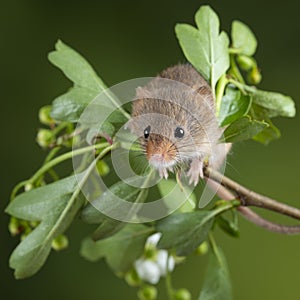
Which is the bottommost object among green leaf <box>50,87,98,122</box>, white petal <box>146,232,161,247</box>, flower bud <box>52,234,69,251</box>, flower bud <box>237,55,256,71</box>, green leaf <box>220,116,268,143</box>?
white petal <box>146,232,161,247</box>

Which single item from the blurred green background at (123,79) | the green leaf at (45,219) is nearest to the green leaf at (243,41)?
the green leaf at (45,219)

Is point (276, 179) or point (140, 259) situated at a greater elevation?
point (140, 259)

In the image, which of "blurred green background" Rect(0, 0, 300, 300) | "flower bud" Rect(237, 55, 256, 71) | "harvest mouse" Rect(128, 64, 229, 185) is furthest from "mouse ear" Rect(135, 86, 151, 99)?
"blurred green background" Rect(0, 0, 300, 300)

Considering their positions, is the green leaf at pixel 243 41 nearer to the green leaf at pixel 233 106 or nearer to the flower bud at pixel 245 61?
the flower bud at pixel 245 61

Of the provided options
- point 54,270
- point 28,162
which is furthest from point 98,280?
point 28,162

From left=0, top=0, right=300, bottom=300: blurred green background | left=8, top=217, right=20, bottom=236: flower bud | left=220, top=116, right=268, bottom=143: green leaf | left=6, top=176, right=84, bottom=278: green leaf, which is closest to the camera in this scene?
left=220, top=116, right=268, bottom=143: green leaf

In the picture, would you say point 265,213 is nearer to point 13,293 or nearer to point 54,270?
point 54,270

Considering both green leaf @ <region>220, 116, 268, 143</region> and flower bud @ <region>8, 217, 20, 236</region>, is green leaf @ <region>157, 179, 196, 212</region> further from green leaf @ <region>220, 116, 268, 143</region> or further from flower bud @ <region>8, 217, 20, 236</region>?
flower bud @ <region>8, 217, 20, 236</region>
